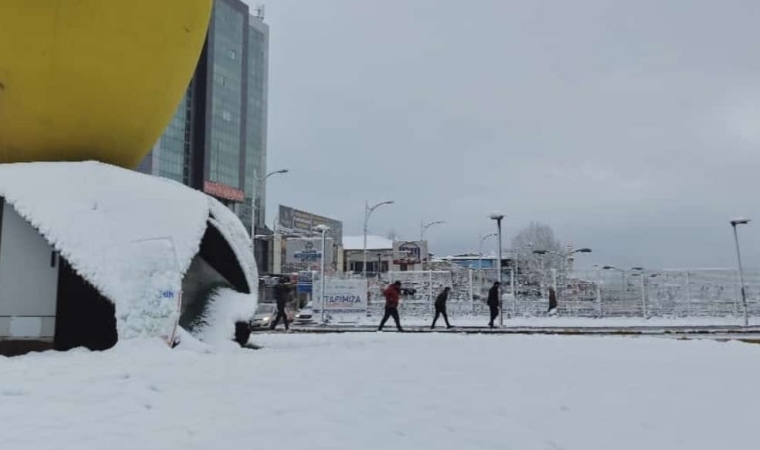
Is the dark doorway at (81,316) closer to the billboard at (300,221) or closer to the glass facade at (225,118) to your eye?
the billboard at (300,221)

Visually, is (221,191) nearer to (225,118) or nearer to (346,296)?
(225,118)

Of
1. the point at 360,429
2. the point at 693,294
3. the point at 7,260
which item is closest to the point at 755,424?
the point at 360,429

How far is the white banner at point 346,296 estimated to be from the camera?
2822 centimetres

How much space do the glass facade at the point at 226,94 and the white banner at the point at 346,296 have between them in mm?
62917

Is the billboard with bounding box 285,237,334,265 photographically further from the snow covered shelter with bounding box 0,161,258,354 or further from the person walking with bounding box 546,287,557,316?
the snow covered shelter with bounding box 0,161,258,354

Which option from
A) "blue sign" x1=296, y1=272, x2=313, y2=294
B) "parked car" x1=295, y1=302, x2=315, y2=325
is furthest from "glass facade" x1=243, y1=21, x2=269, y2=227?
"parked car" x1=295, y1=302, x2=315, y2=325

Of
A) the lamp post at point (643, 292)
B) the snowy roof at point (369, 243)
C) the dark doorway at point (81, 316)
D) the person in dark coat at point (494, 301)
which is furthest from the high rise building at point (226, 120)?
the dark doorway at point (81, 316)

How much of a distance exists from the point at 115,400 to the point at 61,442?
3.99 ft

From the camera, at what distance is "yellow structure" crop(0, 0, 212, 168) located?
8.72 m

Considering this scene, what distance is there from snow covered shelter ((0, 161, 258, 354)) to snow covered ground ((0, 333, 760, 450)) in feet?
1.82

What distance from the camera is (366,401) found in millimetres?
5727

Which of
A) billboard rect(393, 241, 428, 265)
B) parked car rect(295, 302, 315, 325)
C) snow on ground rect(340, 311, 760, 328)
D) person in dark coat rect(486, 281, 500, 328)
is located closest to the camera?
person in dark coat rect(486, 281, 500, 328)

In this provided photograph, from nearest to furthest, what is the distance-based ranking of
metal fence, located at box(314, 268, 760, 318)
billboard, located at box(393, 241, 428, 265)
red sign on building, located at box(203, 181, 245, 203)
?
1. metal fence, located at box(314, 268, 760, 318)
2. billboard, located at box(393, 241, 428, 265)
3. red sign on building, located at box(203, 181, 245, 203)

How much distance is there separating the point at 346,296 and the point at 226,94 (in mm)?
69662
